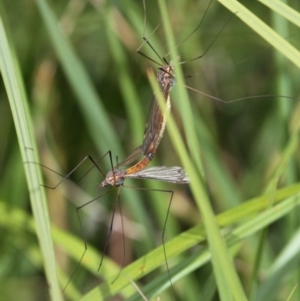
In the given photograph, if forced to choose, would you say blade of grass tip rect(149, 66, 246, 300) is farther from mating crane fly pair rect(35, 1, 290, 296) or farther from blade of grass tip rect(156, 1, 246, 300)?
mating crane fly pair rect(35, 1, 290, 296)

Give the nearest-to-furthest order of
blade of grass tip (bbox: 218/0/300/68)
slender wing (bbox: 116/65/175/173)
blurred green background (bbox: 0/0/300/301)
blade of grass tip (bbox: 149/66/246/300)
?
blade of grass tip (bbox: 149/66/246/300) < blade of grass tip (bbox: 218/0/300/68) < slender wing (bbox: 116/65/175/173) < blurred green background (bbox: 0/0/300/301)

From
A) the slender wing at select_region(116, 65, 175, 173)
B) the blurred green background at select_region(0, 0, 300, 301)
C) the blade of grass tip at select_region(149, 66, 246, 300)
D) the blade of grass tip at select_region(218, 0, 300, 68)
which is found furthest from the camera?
the blurred green background at select_region(0, 0, 300, 301)

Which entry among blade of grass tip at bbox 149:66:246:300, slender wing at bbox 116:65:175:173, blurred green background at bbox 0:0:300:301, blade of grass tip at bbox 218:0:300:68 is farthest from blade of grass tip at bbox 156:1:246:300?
blurred green background at bbox 0:0:300:301

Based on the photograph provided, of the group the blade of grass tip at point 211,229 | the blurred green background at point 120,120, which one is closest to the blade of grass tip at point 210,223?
the blade of grass tip at point 211,229

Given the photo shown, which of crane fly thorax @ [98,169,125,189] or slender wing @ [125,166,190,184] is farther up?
crane fly thorax @ [98,169,125,189]

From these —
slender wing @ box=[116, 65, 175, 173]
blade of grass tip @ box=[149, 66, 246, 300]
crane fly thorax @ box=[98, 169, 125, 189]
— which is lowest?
blade of grass tip @ box=[149, 66, 246, 300]

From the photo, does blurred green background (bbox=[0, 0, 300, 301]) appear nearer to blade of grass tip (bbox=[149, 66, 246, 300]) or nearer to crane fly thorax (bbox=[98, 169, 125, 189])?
crane fly thorax (bbox=[98, 169, 125, 189])

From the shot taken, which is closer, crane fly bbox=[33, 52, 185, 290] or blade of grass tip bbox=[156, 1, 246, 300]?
blade of grass tip bbox=[156, 1, 246, 300]
